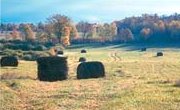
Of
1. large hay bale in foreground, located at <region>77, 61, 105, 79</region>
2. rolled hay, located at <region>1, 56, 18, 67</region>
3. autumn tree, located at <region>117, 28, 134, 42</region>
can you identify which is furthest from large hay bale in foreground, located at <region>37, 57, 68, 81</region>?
autumn tree, located at <region>117, 28, 134, 42</region>

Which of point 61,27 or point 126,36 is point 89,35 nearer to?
point 126,36

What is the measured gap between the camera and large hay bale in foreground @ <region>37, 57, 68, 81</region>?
113 feet

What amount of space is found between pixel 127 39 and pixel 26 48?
93.9m

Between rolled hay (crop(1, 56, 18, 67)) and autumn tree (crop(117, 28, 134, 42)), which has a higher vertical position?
rolled hay (crop(1, 56, 18, 67))

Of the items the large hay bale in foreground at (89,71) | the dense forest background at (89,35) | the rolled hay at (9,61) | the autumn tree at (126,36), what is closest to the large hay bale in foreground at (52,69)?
the large hay bale in foreground at (89,71)

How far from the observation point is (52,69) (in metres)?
34.4

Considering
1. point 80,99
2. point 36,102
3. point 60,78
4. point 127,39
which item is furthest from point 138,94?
point 127,39

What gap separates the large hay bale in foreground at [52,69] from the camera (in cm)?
3431

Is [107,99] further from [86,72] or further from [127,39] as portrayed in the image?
[127,39]

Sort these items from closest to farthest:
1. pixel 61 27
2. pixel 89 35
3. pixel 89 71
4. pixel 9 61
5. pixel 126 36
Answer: pixel 89 71 < pixel 9 61 < pixel 61 27 < pixel 126 36 < pixel 89 35

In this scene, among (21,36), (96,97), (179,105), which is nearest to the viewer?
(179,105)

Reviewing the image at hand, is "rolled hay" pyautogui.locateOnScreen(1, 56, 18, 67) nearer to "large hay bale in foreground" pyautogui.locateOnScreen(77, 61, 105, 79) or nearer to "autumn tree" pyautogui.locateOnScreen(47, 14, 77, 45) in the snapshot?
"large hay bale in foreground" pyautogui.locateOnScreen(77, 61, 105, 79)

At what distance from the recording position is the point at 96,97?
2133 centimetres

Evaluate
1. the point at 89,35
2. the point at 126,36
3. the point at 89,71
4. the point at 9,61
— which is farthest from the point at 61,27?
the point at 89,71
